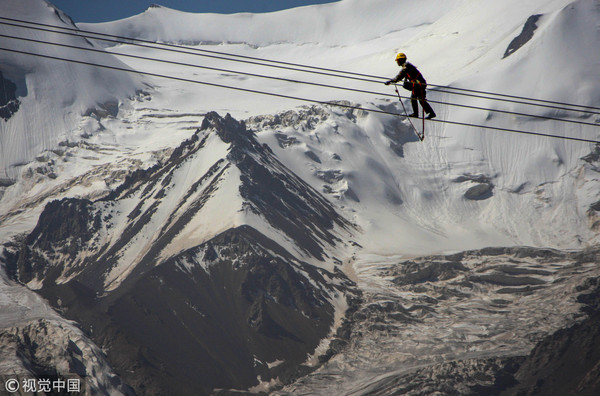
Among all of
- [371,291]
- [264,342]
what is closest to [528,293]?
[371,291]

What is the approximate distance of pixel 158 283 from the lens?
18250 cm

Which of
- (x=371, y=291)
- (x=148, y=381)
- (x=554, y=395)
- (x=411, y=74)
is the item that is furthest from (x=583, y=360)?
(x=411, y=74)

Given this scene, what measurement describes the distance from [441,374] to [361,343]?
21573 millimetres

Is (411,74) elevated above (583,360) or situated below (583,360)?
below

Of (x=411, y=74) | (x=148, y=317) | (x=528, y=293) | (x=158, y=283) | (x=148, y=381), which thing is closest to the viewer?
(x=411, y=74)

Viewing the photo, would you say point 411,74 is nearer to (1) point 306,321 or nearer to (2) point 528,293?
(1) point 306,321

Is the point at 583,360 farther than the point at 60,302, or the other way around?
the point at 60,302

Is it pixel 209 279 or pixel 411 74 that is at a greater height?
pixel 209 279

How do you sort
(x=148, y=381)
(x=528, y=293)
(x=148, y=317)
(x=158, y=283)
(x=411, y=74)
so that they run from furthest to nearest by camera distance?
(x=528, y=293), (x=158, y=283), (x=148, y=317), (x=148, y=381), (x=411, y=74)

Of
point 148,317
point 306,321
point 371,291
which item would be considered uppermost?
point 371,291

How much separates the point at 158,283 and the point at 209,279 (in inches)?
530

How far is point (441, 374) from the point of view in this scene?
160m

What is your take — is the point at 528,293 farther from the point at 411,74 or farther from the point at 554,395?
the point at 411,74

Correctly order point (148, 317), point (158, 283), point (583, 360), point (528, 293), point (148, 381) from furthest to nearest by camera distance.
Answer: point (528, 293) → point (158, 283) → point (148, 317) → point (583, 360) → point (148, 381)
